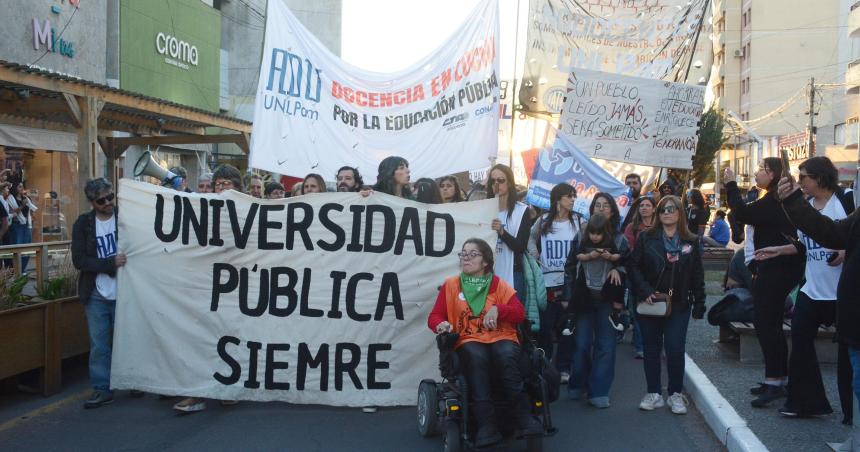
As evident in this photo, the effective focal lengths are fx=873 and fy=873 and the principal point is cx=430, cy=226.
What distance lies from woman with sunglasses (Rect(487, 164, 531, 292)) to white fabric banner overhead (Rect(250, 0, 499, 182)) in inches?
44.5

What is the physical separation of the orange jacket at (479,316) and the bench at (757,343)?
3383mm

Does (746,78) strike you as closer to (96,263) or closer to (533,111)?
(533,111)

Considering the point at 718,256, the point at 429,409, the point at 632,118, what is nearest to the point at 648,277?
the point at 429,409

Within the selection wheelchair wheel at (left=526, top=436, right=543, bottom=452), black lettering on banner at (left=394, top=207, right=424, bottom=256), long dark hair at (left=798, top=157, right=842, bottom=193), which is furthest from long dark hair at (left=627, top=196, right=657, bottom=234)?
wheelchair wheel at (left=526, top=436, right=543, bottom=452)

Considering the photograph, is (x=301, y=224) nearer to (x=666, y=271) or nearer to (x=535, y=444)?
(x=535, y=444)

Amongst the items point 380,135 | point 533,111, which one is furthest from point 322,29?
point 380,135

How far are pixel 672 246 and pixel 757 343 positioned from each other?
2.23 meters

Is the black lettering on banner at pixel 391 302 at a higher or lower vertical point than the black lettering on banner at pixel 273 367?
higher

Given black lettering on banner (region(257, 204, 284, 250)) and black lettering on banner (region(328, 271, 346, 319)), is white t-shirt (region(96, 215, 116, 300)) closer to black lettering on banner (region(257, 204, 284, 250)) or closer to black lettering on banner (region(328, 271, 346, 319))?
black lettering on banner (region(257, 204, 284, 250))

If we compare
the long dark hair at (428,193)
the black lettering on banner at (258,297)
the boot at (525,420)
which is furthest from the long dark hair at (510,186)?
the boot at (525,420)

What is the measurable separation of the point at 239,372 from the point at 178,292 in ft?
2.63

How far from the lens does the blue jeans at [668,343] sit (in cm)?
667

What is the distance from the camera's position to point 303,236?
22.5ft

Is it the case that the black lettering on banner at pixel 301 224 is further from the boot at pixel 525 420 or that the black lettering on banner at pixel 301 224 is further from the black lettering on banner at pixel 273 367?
the boot at pixel 525 420
